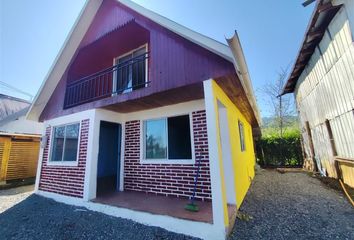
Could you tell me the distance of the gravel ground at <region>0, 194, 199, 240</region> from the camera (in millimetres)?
3605

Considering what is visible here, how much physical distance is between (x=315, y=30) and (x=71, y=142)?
439 inches

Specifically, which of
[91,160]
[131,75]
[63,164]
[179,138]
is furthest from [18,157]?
[179,138]

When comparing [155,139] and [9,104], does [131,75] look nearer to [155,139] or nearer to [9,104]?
[155,139]

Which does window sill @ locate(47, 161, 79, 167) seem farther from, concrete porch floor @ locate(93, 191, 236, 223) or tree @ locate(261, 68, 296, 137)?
tree @ locate(261, 68, 296, 137)

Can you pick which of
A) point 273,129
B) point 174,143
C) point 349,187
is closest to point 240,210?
point 174,143

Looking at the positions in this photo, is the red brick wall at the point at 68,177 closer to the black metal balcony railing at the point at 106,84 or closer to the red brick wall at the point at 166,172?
the red brick wall at the point at 166,172

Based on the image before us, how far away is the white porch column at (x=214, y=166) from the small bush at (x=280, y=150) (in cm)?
1293

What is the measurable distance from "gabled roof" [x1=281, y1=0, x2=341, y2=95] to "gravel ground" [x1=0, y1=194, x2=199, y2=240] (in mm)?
8673

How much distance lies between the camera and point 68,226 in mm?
4105

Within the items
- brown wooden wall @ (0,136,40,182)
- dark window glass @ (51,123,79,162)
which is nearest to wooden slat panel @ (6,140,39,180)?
brown wooden wall @ (0,136,40,182)

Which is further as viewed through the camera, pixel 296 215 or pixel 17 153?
pixel 17 153

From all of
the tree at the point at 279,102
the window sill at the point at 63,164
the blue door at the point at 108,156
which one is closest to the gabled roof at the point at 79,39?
the window sill at the point at 63,164

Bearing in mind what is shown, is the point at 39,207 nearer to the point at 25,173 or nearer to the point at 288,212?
the point at 25,173

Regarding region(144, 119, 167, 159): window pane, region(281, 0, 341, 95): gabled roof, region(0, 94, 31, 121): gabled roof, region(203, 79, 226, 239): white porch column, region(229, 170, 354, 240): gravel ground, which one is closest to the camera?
region(203, 79, 226, 239): white porch column
